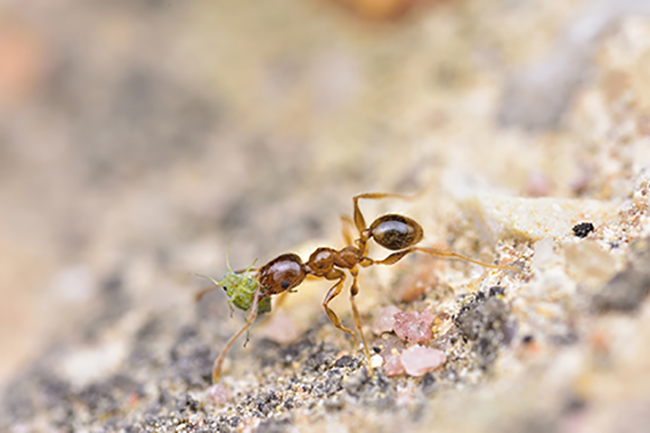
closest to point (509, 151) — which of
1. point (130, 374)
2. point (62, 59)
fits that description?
point (130, 374)

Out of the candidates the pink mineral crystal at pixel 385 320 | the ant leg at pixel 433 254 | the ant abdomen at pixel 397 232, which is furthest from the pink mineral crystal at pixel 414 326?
the ant abdomen at pixel 397 232

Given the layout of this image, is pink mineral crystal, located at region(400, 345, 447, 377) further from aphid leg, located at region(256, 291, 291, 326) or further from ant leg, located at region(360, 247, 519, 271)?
aphid leg, located at region(256, 291, 291, 326)

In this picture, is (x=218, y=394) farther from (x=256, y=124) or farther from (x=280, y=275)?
(x=256, y=124)

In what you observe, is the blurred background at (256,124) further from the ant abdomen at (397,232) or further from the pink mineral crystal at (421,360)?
the pink mineral crystal at (421,360)

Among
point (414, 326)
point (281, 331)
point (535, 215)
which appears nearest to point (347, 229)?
point (281, 331)

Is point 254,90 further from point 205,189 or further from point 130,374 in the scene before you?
point 130,374
